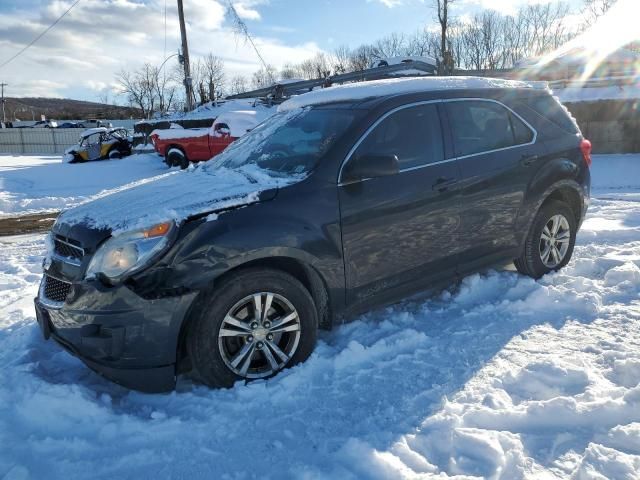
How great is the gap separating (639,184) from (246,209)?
1038 cm

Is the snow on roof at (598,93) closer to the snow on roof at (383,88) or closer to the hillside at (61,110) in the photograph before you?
the snow on roof at (383,88)

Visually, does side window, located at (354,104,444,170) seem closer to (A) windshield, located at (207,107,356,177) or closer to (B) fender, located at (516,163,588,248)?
(A) windshield, located at (207,107,356,177)

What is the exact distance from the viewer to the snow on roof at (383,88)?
3.98m

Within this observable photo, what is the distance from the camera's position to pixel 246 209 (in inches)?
122

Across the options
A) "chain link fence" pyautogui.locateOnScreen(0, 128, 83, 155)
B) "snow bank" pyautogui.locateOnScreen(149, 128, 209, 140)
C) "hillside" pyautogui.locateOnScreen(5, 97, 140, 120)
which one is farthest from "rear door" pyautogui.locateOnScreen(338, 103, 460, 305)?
"hillside" pyautogui.locateOnScreen(5, 97, 140, 120)

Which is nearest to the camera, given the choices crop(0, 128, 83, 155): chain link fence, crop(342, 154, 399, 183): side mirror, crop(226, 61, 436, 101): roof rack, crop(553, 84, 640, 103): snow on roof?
crop(342, 154, 399, 183): side mirror

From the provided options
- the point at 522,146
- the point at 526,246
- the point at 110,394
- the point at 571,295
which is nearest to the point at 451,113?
the point at 522,146

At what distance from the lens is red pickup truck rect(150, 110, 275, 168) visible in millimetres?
16406

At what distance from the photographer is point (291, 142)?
3.87 m

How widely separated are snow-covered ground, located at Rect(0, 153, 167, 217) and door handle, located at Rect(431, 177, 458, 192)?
9.38 m

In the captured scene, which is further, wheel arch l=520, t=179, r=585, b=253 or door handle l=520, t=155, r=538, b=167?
wheel arch l=520, t=179, r=585, b=253

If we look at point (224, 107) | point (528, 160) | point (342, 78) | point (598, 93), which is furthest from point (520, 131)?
point (224, 107)

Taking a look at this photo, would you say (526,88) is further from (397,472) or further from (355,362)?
(397,472)

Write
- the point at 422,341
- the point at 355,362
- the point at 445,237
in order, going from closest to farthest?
the point at 355,362
the point at 422,341
the point at 445,237
